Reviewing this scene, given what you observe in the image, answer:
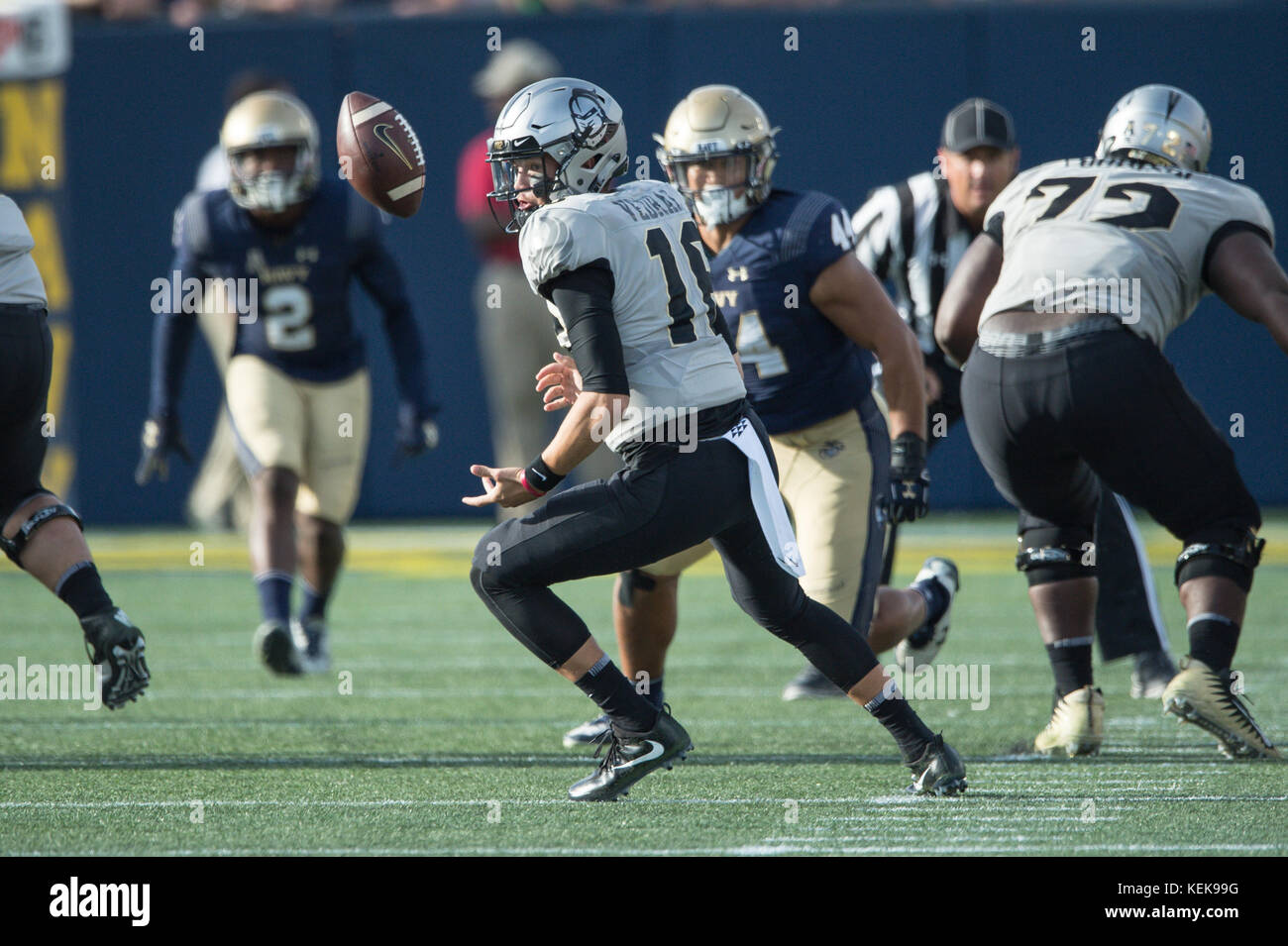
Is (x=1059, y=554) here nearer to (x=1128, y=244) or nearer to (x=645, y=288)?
(x=1128, y=244)

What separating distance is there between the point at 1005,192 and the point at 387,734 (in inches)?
81.3

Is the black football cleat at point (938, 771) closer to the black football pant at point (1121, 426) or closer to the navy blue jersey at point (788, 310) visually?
the black football pant at point (1121, 426)

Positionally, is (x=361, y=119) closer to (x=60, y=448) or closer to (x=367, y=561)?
(x=367, y=561)

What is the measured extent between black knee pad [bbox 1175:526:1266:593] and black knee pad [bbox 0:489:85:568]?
8.31ft

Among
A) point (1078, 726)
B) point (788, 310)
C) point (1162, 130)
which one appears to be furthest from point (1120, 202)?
point (1078, 726)

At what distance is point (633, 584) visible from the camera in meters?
4.55

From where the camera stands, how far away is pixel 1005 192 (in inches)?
168

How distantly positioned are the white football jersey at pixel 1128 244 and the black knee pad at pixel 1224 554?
44 centimetres

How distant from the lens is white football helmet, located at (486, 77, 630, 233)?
371 cm

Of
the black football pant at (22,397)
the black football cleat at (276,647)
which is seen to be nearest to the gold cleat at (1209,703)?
the black football pant at (22,397)

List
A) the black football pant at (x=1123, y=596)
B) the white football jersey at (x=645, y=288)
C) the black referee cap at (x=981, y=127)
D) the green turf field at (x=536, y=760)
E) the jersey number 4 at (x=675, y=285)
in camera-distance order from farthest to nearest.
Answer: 1. the black referee cap at (x=981, y=127)
2. the black football pant at (x=1123, y=596)
3. the jersey number 4 at (x=675, y=285)
4. the white football jersey at (x=645, y=288)
5. the green turf field at (x=536, y=760)

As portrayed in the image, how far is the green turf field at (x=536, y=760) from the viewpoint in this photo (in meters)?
3.37

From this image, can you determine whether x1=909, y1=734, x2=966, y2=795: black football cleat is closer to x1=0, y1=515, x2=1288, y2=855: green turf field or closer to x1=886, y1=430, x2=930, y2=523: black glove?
x1=0, y1=515, x2=1288, y2=855: green turf field
